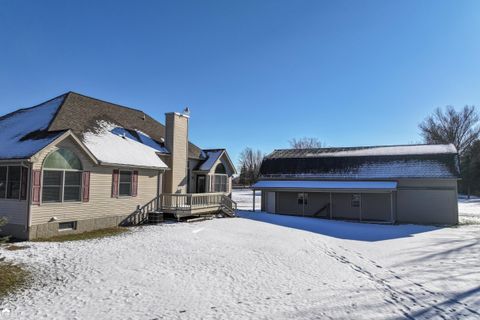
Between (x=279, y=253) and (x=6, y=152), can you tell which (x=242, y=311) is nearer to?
(x=279, y=253)

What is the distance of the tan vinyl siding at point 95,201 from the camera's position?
13188 mm

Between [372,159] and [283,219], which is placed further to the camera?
[372,159]

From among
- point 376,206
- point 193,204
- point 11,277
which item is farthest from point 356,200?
point 11,277

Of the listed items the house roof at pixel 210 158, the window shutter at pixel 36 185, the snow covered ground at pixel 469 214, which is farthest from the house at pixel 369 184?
the window shutter at pixel 36 185

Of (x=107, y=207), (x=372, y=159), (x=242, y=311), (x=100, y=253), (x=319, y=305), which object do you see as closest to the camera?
(x=242, y=311)

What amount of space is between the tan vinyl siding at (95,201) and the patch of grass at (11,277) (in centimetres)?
445

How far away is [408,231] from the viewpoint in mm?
20547

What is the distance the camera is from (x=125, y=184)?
17.3 metres

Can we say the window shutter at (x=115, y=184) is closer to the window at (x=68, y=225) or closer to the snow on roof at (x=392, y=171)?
the window at (x=68, y=225)

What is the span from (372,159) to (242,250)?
64.7 ft

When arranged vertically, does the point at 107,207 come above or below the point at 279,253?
above

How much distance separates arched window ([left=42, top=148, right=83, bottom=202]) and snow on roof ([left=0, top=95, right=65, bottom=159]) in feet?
2.46

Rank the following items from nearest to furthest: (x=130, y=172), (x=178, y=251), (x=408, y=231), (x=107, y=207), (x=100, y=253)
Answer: (x=100, y=253)
(x=178, y=251)
(x=107, y=207)
(x=130, y=172)
(x=408, y=231)

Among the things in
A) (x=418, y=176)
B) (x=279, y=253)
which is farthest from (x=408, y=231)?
(x=279, y=253)
